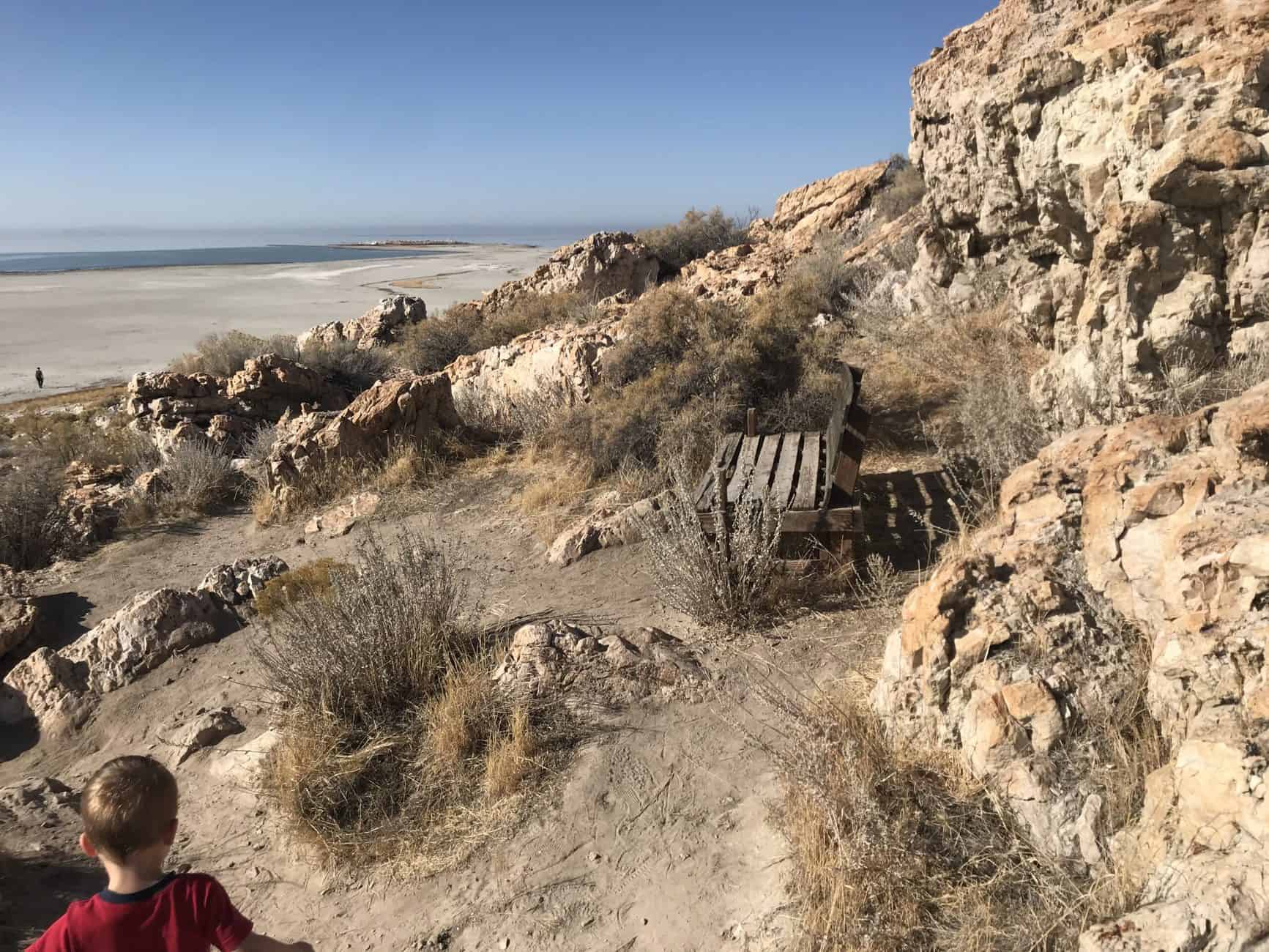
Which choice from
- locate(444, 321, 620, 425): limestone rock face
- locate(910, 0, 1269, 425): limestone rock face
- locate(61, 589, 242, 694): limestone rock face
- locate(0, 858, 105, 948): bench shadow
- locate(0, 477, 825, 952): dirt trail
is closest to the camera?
locate(0, 477, 825, 952): dirt trail

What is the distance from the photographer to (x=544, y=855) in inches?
123

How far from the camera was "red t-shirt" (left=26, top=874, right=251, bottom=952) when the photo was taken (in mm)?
1922

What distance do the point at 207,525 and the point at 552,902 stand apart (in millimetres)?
6760

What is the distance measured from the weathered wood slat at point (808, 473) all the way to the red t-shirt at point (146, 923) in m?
3.65

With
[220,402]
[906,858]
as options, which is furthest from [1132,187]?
[220,402]

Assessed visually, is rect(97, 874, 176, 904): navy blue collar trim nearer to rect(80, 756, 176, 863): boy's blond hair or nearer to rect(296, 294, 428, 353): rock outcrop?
rect(80, 756, 176, 863): boy's blond hair

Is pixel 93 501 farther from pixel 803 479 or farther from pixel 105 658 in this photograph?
pixel 803 479

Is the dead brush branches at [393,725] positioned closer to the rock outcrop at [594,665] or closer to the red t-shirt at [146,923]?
the rock outcrop at [594,665]

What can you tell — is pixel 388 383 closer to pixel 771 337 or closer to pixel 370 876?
pixel 771 337

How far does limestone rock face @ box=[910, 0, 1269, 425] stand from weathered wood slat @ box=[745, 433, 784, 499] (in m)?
1.86

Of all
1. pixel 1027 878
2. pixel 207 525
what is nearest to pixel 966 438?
pixel 1027 878

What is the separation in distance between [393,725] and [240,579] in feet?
9.04

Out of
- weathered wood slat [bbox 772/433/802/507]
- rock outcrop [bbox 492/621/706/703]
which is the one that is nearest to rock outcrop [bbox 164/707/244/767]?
rock outcrop [bbox 492/621/706/703]

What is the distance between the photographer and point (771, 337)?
27.6ft
